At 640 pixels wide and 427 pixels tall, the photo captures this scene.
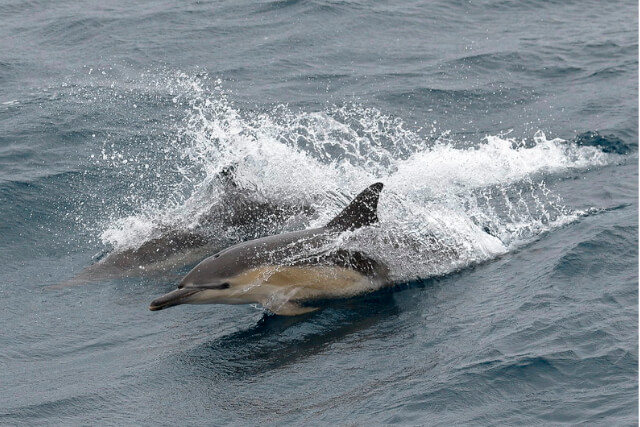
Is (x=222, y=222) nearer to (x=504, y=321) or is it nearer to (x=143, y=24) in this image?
(x=504, y=321)

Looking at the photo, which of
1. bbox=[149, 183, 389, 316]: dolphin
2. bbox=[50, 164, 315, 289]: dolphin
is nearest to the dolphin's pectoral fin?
bbox=[149, 183, 389, 316]: dolphin

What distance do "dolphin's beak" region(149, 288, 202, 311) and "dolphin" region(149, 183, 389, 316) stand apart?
0.08 ft

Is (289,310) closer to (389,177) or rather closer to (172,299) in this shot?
(172,299)

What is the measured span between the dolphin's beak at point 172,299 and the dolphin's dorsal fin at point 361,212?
78.9 inches

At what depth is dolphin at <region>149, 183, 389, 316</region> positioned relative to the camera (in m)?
11.9

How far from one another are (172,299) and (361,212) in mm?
2571

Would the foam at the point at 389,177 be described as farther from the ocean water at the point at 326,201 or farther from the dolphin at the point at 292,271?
the dolphin at the point at 292,271

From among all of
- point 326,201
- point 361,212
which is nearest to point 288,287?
point 361,212

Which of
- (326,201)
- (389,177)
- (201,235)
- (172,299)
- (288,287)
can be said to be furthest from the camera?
(389,177)

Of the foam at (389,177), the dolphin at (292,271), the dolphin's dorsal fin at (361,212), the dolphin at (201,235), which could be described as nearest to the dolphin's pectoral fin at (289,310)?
the dolphin at (292,271)

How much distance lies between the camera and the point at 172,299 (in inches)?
457

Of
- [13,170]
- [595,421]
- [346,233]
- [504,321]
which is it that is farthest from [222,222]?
[595,421]

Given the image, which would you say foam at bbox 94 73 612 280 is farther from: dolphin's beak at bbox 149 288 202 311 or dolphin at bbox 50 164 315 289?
dolphin's beak at bbox 149 288 202 311

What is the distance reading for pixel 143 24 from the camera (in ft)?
85.0
